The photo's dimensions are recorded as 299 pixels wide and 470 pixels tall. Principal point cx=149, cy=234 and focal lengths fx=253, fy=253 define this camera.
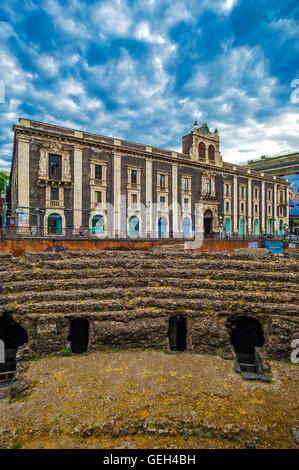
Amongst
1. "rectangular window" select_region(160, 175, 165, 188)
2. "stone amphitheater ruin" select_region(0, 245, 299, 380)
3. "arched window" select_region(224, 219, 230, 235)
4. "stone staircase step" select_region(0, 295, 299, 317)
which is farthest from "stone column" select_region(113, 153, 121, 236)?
"stone staircase step" select_region(0, 295, 299, 317)

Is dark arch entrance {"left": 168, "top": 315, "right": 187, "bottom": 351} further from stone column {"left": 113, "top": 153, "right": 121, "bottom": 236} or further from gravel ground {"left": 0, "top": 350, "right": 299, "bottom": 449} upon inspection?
stone column {"left": 113, "top": 153, "right": 121, "bottom": 236}

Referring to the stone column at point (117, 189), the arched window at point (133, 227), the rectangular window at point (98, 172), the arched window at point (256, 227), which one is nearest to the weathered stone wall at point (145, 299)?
the stone column at point (117, 189)

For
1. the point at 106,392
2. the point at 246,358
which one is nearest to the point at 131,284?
the point at 106,392

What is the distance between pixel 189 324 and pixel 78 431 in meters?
5.53

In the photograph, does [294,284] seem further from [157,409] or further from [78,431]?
[78,431]

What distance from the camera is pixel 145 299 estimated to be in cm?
1074

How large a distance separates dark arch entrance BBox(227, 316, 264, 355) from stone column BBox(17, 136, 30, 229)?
22365mm

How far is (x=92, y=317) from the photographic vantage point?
1004 centimetres

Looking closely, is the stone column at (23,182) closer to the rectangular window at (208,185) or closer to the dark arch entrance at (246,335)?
the dark arch entrance at (246,335)

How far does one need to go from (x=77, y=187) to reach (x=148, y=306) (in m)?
22.0

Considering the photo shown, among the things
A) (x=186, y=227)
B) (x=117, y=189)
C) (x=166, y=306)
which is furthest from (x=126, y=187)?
(x=166, y=306)

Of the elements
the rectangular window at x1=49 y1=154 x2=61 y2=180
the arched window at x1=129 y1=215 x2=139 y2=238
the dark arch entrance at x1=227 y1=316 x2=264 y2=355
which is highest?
the rectangular window at x1=49 y1=154 x2=61 y2=180

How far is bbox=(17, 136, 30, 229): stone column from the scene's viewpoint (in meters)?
25.8

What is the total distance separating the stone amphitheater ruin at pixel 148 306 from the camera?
975 cm
